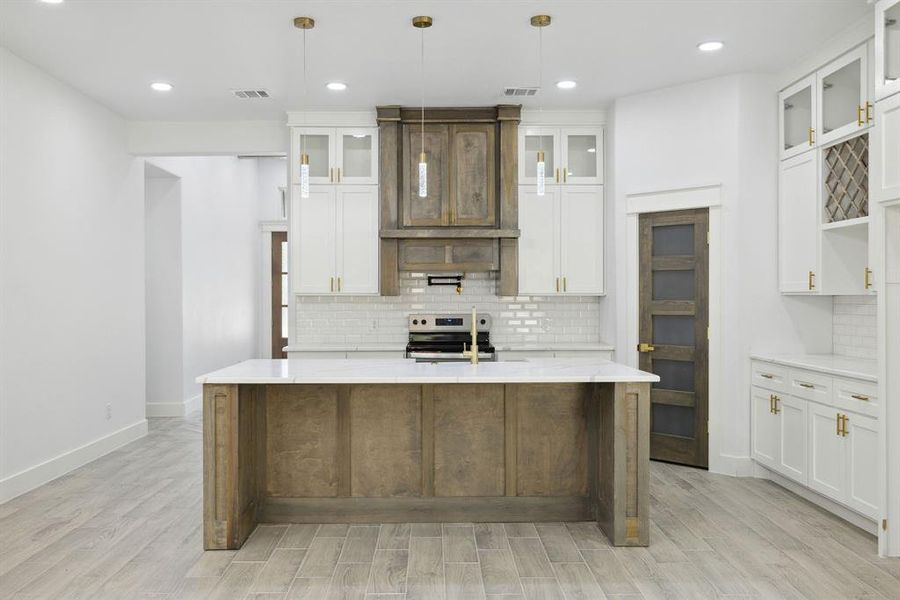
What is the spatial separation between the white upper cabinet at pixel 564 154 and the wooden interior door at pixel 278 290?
189 inches

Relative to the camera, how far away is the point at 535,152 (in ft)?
20.6

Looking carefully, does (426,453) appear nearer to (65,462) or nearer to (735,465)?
(735,465)

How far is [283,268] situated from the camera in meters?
9.94

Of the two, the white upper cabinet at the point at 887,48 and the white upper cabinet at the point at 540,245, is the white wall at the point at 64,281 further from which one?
the white upper cabinet at the point at 887,48

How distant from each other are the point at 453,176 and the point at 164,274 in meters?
3.53

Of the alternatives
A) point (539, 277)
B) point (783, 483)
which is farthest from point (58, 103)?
point (783, 483)

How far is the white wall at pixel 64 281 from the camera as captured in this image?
184 inches

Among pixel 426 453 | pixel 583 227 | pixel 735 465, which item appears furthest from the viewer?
pixel 583 227

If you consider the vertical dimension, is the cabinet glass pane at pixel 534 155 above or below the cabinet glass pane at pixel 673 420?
above

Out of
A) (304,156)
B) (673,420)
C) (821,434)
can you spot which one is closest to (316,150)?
(304,156)

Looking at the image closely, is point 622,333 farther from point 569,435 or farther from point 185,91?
point 185,91

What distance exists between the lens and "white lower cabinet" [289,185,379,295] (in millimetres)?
6230

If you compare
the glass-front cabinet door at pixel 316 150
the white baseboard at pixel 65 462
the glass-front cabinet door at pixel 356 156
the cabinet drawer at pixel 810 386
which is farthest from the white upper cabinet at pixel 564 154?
the white baseboard at pixel 65 462

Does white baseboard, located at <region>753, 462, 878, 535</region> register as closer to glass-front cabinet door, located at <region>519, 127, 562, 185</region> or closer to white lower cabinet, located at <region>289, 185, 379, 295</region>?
glass-front cabinet door, located at <region>519, 127, 562, 185</region>
